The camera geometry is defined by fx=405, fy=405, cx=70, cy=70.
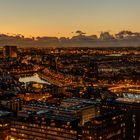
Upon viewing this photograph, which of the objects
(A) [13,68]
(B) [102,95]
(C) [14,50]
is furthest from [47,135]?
(C) [14,50]

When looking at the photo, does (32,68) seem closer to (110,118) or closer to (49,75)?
(49,75)

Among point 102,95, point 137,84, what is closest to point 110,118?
point 102,95

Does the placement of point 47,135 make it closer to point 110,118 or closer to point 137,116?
point 110,118

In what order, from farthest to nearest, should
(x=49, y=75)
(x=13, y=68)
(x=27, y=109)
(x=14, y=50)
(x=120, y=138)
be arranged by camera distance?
(x=14, y=50), (x=13, y=68), (x=49, y=75), (x=27, y=109), (x=120, y=138)

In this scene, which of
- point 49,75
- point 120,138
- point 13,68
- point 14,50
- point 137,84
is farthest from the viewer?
point 14,50

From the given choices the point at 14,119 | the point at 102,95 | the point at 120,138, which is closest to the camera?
the point at 120,138

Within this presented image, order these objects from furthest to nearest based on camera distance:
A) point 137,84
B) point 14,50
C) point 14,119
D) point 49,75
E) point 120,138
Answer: point 14,50 → point 49,75 → point 137,84 → point 14,119 → point 120,138

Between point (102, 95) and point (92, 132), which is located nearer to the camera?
point (92, 132)

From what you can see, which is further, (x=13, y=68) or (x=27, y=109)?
(x=13, y=68)
